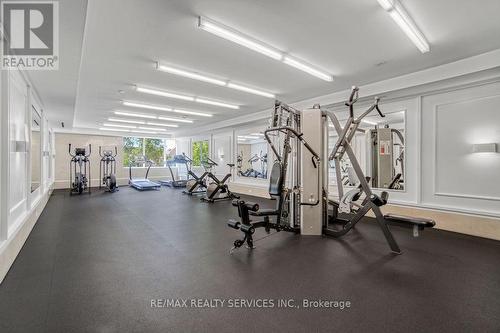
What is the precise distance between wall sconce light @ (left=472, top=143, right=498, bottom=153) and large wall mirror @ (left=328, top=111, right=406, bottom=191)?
1.06 metres

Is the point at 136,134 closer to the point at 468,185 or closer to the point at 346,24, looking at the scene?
the point at 346,24

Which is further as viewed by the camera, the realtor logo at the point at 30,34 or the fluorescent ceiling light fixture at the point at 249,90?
the fluorescent ceiling light fixture at the point at 249,90

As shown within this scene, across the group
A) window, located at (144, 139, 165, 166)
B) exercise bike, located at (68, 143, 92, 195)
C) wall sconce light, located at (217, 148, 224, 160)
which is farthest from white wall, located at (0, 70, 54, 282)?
window, located at (144, 139, 165, 166)

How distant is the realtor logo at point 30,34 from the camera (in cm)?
208

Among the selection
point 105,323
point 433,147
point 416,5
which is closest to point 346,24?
point 416,5

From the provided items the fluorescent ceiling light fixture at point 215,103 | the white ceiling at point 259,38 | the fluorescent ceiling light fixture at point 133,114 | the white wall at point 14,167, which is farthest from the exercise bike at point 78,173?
the fluorescent ceiling light fixture at point 215,103

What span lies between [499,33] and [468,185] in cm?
224

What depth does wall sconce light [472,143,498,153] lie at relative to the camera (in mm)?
3627

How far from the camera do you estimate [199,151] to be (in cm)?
1163

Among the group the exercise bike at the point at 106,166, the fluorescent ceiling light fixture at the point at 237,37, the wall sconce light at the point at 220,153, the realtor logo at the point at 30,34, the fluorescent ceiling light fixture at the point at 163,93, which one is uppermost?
the fluorescent ceiling light fixture at the point at 163,93

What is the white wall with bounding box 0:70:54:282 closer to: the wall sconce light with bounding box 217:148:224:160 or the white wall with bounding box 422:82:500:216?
the white wall with bounding box 422:82:500:216

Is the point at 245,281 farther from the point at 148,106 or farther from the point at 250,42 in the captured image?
the point at 148,106

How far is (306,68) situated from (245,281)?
340 cm

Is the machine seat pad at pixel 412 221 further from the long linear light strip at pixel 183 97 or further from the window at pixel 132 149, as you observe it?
the window at pixel 132 149
